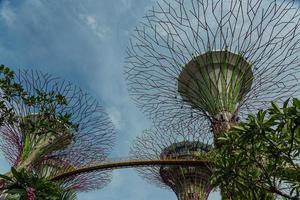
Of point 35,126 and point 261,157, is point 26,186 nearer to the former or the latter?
point 35,126

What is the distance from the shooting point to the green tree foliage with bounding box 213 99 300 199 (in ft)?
18.9

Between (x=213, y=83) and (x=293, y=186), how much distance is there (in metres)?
3.44

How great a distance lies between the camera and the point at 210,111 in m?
9.18

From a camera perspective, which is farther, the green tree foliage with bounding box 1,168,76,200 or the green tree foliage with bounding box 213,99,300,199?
the green tree foliage with bounding box 1,168,76,200

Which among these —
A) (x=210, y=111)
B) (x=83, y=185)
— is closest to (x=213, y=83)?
(x=210, y=111)

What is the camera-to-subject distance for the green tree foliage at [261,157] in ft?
18.9

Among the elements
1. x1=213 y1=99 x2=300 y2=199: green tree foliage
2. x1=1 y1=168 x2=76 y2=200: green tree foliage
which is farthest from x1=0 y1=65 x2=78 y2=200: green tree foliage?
x1=213 y1=99 x2=300 y2=199: green tree foliage

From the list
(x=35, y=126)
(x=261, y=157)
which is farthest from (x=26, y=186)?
(x=261, y=157)

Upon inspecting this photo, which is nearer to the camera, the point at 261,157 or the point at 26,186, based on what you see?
the point at 261,157

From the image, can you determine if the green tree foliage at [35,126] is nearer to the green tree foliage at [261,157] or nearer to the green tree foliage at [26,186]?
the green tree foliage at [26,186]

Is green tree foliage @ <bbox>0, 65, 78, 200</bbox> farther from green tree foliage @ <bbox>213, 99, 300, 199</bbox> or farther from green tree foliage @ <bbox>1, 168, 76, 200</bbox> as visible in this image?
green tree foliage @ <bbox>213, 99, 300, 199</bbox>

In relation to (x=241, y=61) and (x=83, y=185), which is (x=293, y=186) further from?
(x=83, y=185)

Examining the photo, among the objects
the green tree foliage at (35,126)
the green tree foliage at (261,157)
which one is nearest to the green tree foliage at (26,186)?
the green tree foliage at (35,126)

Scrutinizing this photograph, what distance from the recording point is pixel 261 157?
6559mm
